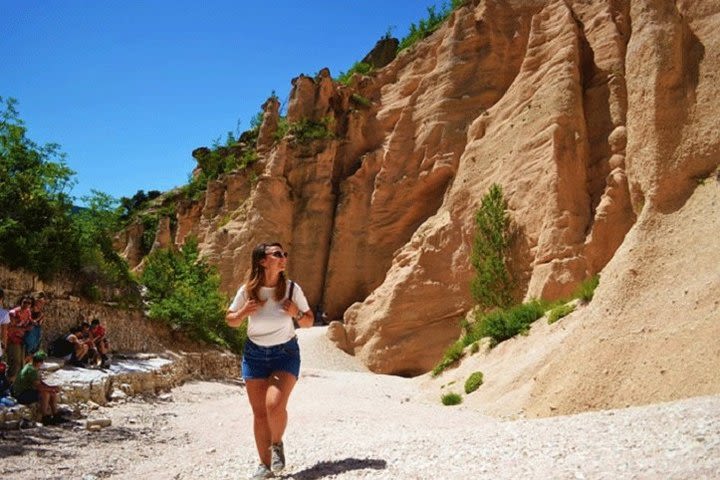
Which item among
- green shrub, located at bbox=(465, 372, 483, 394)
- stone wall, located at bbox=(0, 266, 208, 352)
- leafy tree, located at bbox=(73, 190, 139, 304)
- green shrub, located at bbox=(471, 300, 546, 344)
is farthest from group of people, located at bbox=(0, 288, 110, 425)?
green shrub, located at bbox=(471, 300, 546, 344)

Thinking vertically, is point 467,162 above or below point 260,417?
above

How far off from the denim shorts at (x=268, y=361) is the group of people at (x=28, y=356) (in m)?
5.00

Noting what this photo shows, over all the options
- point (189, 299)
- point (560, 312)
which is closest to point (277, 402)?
point (560, 312)

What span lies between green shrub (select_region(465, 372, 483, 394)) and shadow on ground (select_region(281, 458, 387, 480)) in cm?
954

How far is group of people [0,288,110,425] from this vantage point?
8.50 m

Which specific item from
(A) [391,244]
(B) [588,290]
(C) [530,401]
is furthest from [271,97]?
(C) [530,401]

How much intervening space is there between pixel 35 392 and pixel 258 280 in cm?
552

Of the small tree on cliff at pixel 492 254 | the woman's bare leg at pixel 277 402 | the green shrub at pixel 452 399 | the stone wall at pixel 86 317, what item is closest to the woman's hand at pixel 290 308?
the woman's bare leg at pixel 277 402

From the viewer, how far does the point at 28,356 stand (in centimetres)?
967

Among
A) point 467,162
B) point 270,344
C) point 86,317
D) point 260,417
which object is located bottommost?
point 260,417

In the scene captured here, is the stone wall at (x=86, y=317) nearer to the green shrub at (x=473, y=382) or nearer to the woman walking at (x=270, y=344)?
the woman walking at (x=270, y=344)

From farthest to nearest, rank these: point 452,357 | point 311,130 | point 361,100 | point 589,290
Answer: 1. point 311,130
2. point 361,100
3. point 452,357
4. point 589,290

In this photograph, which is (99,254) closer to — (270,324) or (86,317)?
(86,317)

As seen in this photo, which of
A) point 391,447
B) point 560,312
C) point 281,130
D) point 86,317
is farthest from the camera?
point 281,130
